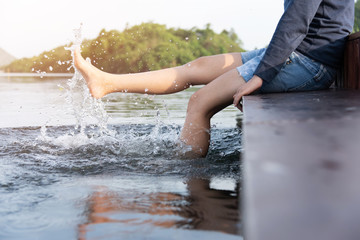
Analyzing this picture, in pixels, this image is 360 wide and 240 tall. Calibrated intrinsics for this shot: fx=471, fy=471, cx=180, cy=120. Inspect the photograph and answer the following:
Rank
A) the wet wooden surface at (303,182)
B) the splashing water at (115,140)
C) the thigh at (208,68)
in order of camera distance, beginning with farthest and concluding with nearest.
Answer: the splashing water at (115,140) < the thigh at (208,68) < the wet wooden surface at (303,182)

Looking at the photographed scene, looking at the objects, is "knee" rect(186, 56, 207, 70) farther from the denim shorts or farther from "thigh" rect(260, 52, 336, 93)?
"thigh" rect(260, 52, 336, 93)

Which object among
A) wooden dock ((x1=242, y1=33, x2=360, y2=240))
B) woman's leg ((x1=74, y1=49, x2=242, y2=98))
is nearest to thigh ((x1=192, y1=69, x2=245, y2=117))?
woman's leg ((x1=74, y1=49, x2=242, y2=98))

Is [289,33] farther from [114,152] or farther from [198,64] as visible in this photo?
[114,152]

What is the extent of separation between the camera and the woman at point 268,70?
2.06m

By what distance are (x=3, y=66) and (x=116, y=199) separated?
43025 mm

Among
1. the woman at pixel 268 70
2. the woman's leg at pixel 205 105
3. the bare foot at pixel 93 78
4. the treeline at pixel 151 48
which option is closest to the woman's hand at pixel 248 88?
the woman at pixel 268 70

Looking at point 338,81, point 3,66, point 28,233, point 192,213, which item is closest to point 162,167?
point 192,213

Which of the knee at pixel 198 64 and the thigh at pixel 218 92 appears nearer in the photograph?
the thigh at pixel 218 92

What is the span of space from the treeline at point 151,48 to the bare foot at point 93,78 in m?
25.1

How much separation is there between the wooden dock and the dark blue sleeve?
1.22 m

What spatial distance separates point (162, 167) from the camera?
216 cm

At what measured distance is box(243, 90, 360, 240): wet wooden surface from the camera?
39cm

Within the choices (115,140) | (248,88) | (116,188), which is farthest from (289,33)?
(115,140)

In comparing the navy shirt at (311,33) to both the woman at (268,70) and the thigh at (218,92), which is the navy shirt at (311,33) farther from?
the thigh at (218,92)
